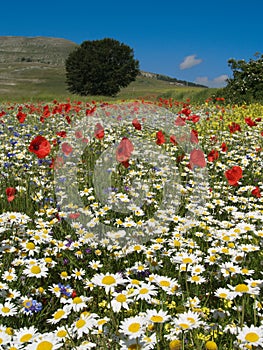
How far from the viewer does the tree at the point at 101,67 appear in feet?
191

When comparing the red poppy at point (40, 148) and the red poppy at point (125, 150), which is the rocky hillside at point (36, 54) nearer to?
the red poppy at point (125, 150)

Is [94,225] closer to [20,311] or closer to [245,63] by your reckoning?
[20,311]

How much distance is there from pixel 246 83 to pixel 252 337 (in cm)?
2045

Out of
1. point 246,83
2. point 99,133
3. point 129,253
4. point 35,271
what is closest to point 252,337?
point 35,271

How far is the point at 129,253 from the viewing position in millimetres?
3113

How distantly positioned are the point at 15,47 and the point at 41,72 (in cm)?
9773

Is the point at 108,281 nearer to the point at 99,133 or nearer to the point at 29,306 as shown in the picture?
the point at 29,306

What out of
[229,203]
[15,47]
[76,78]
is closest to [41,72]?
[76,78]

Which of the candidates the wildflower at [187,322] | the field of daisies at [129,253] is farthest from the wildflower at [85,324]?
the wildflower at [187,322]

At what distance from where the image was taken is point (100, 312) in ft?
7.84

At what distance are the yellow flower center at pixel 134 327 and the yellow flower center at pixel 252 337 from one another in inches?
17.7

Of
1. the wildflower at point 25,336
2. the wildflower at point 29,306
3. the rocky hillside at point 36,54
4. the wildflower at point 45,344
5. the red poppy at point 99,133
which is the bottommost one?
the wildflower at point 29,306

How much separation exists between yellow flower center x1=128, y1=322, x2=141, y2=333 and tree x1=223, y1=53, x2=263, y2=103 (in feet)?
61.8

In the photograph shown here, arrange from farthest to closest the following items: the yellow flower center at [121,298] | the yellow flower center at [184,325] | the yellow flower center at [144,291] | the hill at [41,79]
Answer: the hill at [41,79]
the yellow flower center at [144,291]
the yellow flower center at [121,298]
the yellow flower center at [184,325]
